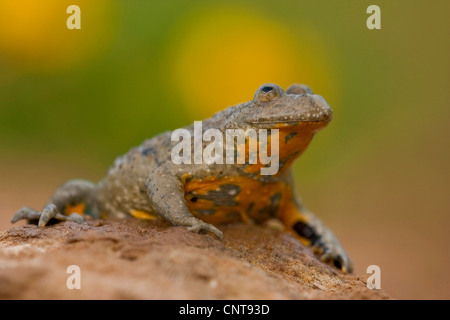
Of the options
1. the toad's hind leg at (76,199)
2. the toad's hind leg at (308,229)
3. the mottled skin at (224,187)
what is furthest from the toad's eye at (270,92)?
the toad's hind leg at (76,199)

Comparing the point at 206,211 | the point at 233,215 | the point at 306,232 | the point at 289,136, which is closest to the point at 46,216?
the point at 206,211

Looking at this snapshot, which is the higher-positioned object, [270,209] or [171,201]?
[171,201]

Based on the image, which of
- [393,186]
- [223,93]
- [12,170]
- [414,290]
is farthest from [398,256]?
[12,170]

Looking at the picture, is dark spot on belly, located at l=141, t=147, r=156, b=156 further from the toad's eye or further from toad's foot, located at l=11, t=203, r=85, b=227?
the toad's eye

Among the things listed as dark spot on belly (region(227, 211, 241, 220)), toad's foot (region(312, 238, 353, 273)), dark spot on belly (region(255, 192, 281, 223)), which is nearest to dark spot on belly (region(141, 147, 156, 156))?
dark spot on belly (region(227, 211, 241, 220))

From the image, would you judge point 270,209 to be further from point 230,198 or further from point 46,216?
point 46,216

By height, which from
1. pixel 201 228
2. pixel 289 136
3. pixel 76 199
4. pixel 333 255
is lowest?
pixel 333 255

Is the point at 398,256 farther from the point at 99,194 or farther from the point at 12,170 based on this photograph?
the point at 12,170

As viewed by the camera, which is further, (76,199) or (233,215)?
(76,199)
